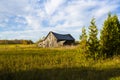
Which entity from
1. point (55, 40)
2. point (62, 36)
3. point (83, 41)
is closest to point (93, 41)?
point (83, 41)

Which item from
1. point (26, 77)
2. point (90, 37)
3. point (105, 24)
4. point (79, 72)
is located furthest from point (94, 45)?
point (26, 77)

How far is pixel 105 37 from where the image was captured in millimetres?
25609

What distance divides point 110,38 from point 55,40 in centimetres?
4968

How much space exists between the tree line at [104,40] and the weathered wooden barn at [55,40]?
156ft

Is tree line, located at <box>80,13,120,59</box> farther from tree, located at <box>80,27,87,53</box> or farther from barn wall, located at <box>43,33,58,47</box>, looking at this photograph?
barn wall, located at <box>43,33,58,47</box>

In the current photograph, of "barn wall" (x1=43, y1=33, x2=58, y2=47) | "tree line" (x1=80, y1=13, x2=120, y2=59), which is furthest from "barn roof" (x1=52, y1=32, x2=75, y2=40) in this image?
"tree line" (x1=80, y1=13, x2=120, y2=59)

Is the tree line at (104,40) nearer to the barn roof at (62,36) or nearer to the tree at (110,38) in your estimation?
the tree at (110,38)

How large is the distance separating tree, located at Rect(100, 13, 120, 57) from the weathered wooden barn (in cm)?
4750

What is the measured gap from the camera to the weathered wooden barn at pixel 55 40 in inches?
2938

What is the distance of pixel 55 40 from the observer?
74875 mm

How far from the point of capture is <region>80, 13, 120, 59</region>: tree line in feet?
78.7

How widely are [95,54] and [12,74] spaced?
38.5 ft

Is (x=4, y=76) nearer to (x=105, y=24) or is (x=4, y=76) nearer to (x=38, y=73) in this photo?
(x=38, y=73)

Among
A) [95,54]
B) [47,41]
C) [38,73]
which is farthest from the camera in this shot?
[47,41]
